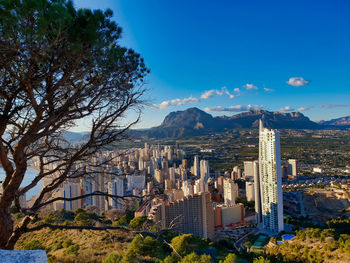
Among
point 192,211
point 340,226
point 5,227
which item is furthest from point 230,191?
point 5,227

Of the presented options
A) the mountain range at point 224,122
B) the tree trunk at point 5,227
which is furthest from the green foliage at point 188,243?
the mountain range at point 224,122

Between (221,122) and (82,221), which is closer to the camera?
(82,221)

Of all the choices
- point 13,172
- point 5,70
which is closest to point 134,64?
point 5,70

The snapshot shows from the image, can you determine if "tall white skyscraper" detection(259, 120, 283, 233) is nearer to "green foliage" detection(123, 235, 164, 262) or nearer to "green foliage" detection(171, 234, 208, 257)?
"green foliage" detection(171, 234, 208, 257)

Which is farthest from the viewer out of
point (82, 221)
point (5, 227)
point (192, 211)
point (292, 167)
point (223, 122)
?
point (223, 122)

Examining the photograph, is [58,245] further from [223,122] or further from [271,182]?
[223,122]

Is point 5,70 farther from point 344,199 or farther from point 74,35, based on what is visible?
point 344,199

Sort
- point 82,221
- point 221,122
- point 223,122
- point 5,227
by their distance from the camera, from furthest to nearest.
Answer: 1. point 223,122
2. point 221,122
3. point 82,221
4. point 5,227
